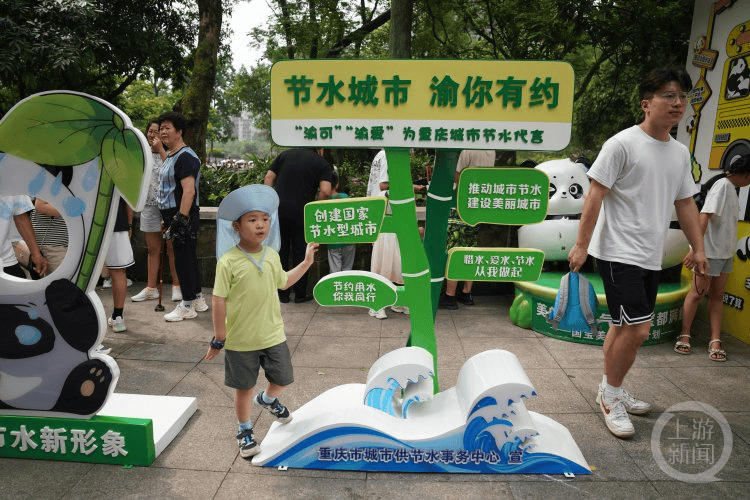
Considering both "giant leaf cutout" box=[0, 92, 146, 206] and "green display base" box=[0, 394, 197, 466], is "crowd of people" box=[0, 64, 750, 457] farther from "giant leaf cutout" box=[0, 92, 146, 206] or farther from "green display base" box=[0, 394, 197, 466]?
"green display base" box=[0, 394, 197, 466]

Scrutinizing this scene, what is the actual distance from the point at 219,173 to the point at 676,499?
7.42 m

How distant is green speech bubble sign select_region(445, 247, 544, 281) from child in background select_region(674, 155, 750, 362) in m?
2.14

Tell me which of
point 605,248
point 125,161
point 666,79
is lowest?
point 605,248

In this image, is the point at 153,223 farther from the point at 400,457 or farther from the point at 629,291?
the point at 629,291

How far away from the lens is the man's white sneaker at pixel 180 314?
5.25 meters

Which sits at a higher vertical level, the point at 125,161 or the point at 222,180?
the point at 125,161

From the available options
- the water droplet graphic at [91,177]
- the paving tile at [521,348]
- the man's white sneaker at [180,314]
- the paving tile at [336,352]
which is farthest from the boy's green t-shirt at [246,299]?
the man's white sneaker at [180,314]

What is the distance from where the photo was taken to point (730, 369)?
4.24 metres

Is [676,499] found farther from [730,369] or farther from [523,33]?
[523,33]

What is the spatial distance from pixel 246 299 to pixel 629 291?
83.7 inches

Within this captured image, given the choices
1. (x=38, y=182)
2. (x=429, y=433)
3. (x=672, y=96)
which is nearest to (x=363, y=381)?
(x=429, y=433)

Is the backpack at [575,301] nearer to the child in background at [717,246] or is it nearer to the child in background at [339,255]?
the child in background at [717,246]

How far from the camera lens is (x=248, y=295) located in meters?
2.76

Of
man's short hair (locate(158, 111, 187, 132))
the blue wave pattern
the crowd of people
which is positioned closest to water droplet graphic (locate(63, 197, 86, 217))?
the crowd of people
